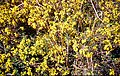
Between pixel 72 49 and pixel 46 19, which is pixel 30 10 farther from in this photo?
pixel 72 49

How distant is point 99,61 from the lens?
10.3 feet

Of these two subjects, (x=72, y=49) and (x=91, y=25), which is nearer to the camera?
(x=72, y=49)

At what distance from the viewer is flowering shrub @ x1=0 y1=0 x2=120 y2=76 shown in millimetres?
3090

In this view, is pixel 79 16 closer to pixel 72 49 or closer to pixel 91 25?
pixel 91 25

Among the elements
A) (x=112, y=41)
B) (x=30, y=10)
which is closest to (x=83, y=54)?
(x=112, y=41)

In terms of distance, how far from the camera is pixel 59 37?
3342 millimetres

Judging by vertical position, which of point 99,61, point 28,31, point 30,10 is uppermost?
point 30,10

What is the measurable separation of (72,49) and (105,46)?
1.31 ft

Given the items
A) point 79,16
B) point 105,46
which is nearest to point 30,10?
point 79,16

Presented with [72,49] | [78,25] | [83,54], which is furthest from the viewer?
[78,25]

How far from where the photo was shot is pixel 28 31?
3.66 m

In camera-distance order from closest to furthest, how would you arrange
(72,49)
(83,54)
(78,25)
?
(83,54) → (72,49) → (78,25)

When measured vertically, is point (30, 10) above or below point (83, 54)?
above

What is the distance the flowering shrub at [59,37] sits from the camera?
122 inches
